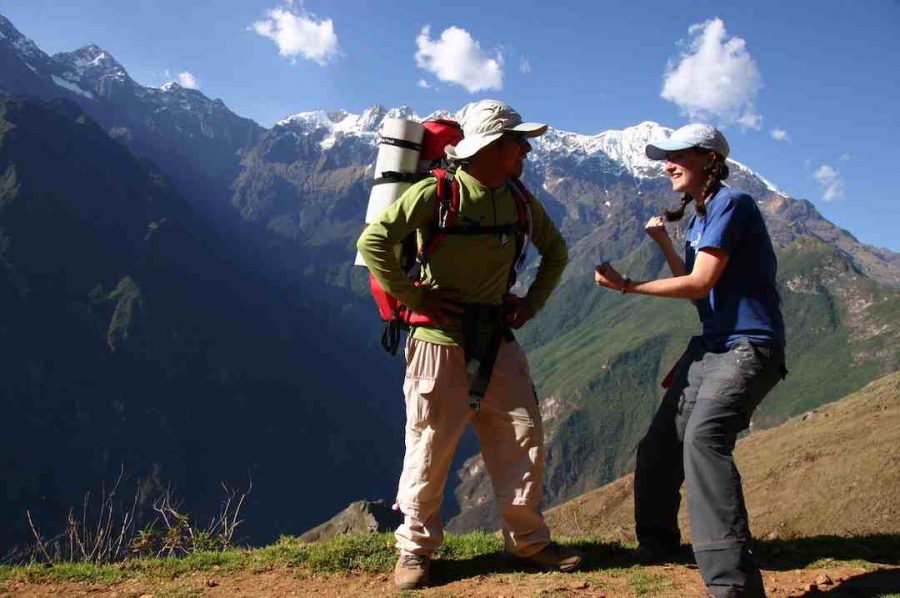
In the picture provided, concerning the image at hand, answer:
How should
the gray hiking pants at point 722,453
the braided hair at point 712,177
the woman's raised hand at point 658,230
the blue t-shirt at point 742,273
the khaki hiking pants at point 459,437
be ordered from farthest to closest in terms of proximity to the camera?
the khaki hiking pants at point 459,437 < the woman's raised hand at point 658,230 < the braided hair at point 712,177 < the blue t-shirt at point 742,273 < the gray hiking pants at point 722,453

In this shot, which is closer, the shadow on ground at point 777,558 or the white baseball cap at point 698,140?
the white baseball cap at point 698,140

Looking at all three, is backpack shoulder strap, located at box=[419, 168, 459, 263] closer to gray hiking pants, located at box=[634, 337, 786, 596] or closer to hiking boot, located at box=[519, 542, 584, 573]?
gray hiking pants, located at box=[634, 337, 786, 596]

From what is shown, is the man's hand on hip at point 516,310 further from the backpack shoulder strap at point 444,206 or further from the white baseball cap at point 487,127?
the white baseball cap at point 487,127

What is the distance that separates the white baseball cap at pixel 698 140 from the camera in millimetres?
5934

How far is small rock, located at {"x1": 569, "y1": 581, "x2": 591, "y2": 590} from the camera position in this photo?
617 cm

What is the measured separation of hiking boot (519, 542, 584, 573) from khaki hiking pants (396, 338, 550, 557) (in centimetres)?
8

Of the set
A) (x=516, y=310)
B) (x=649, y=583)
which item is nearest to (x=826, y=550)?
(x=649, y=583)

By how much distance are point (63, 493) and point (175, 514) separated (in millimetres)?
194972

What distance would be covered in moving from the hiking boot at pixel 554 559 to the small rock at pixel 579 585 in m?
0.33

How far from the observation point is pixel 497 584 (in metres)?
6.36

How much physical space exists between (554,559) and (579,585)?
1.63 ft

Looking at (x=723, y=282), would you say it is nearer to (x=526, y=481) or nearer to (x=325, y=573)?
(x=526, y=481)

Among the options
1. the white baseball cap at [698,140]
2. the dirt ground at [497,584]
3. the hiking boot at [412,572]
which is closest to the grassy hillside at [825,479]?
the dirt ground at [497,584]

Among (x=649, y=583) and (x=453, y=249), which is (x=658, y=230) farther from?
(x=649, y=583)
